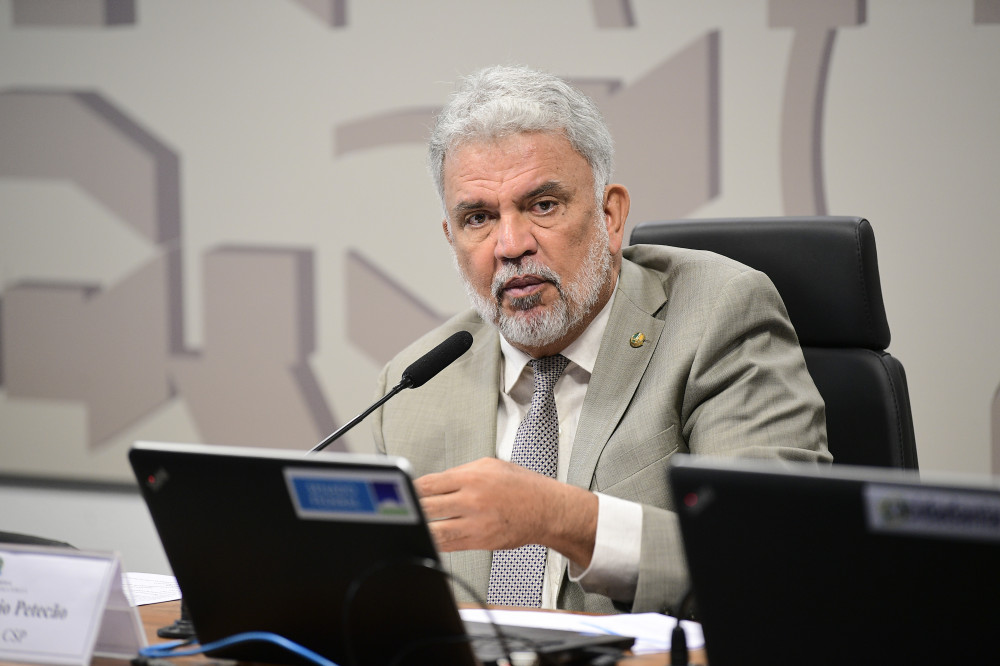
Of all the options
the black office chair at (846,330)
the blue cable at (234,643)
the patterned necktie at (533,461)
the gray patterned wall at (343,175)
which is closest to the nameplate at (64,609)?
the blue cable at (234,643)

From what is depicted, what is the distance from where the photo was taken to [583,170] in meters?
1.82

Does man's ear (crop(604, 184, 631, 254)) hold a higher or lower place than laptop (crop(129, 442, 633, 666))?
higher

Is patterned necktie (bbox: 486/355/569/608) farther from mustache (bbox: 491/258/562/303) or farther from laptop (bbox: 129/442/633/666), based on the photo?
laptop (bbox: 129/442/633/666)

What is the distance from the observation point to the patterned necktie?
1.62 meters

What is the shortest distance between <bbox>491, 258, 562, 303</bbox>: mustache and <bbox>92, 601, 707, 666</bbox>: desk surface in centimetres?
74

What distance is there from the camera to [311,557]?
0.95m

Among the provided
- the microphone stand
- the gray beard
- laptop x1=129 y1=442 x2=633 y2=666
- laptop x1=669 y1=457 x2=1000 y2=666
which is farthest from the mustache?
laptop x1=669 y1=457 x2=1000 y2=666

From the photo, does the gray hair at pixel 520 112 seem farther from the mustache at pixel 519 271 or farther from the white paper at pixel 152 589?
the white paper at pixel 152 589

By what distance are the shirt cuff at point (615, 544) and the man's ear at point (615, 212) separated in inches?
24.4

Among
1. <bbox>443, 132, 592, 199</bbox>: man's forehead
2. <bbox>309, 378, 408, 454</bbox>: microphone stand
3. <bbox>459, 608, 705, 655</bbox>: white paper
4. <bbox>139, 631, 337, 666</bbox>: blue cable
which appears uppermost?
<bbox>443, 132, 592, 199</bbox>: man's forehead

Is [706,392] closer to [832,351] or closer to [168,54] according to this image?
[832,351]

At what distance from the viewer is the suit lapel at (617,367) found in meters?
1.66

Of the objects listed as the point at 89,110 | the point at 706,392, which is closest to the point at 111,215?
the point at 89,110

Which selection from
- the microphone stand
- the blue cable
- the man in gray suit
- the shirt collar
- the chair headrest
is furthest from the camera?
the shirt collar
